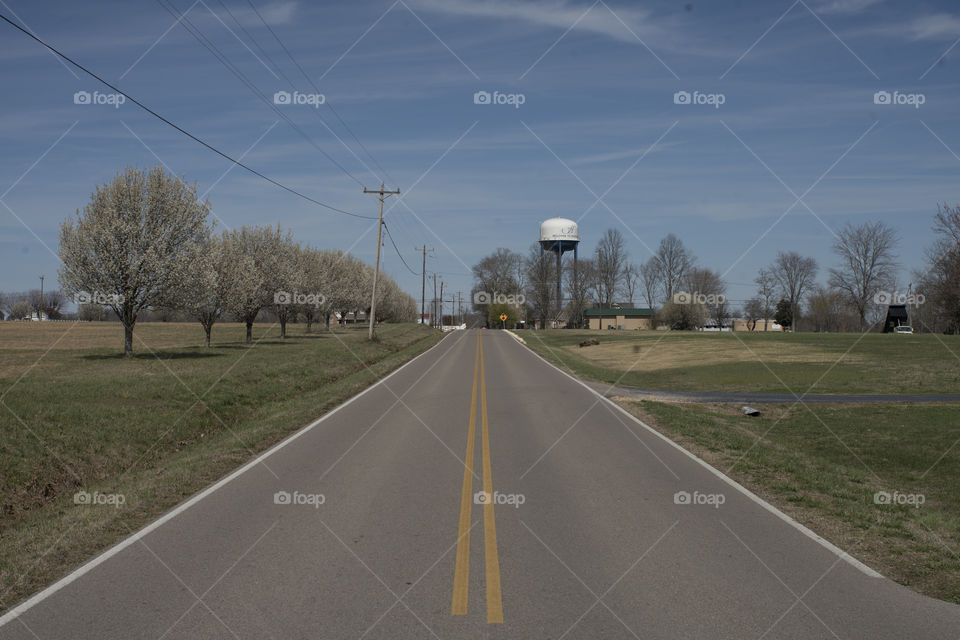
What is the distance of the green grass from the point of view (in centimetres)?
655

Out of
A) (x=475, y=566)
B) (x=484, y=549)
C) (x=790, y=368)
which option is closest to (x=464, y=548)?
(x=484, y=549)

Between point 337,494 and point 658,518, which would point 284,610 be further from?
point 658,518

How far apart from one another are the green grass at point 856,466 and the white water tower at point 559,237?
97454 millimetres

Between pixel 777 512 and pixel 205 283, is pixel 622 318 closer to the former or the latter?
pixel 205 283

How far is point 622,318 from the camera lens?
124m

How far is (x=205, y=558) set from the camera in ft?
20.0

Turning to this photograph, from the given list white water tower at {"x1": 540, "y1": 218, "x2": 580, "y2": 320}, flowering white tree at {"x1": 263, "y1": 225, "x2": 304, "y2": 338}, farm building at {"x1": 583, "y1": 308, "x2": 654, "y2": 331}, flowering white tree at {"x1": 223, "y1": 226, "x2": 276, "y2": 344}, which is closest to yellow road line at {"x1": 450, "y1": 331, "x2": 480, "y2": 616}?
flowering white tree at {"x1": 223, "y1": 226, "x2": 276, "y2": 344}

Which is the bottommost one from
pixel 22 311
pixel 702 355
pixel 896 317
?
pixel 702 355

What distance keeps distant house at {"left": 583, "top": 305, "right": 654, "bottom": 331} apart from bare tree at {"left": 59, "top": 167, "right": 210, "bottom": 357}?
95.8m

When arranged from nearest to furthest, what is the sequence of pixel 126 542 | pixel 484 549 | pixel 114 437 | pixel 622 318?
pixel 484 549, pixel 126 542, pixel 114 437, pixel 622 318

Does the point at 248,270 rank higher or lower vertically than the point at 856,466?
higher

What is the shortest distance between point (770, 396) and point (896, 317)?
8510cm

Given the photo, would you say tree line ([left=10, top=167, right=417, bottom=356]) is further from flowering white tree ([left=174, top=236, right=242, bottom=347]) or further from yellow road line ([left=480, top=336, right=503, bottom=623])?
yellow road line ([left=480, top=336, right=503, bottom=623])

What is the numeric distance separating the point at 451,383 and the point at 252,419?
29.9 ft
